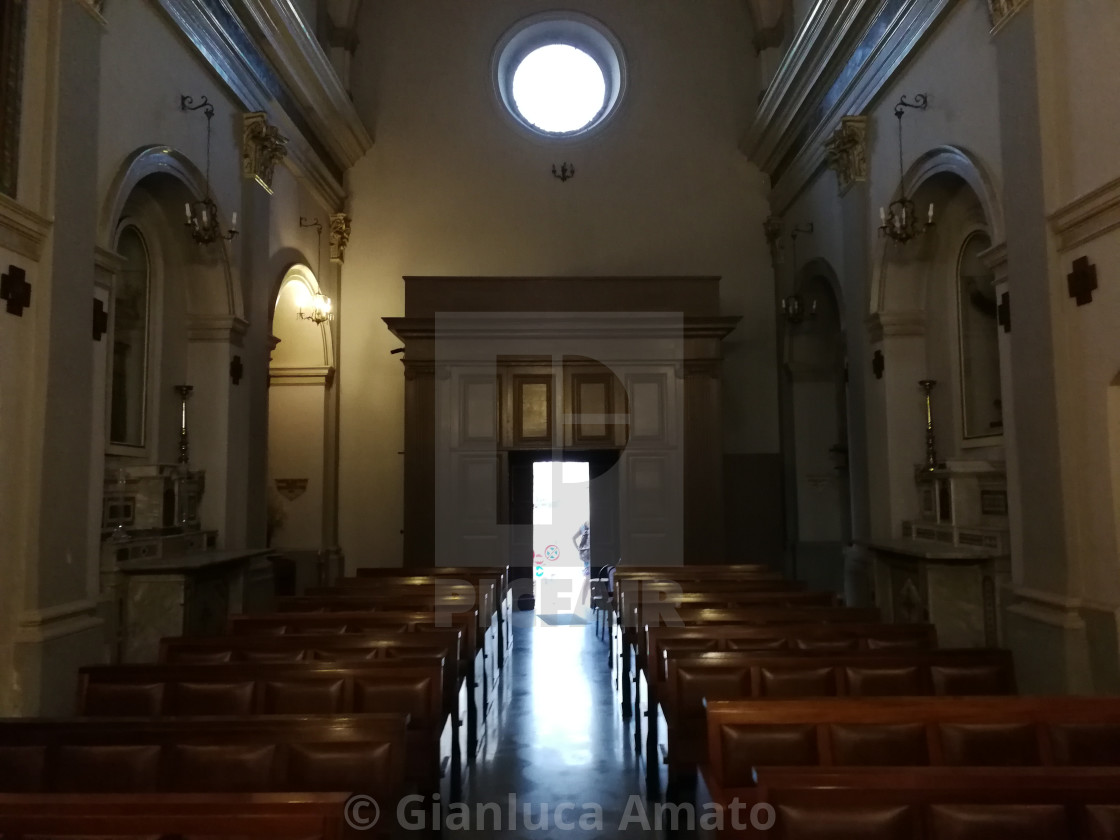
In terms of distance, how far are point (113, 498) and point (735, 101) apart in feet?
32.0

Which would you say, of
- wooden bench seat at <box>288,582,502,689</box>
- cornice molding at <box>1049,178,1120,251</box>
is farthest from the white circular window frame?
cornice molding at <box>1049,178,1120,251</box>

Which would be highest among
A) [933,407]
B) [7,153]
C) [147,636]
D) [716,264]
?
[716,264]

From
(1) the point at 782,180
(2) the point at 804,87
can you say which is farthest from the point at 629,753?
(1) the point at 782,180

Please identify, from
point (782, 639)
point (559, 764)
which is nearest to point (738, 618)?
point (782, 639)

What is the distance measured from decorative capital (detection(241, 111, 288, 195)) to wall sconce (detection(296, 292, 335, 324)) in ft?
6.13

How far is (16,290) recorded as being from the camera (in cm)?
464

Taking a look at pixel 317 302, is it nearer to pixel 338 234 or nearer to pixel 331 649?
pixel 338 234

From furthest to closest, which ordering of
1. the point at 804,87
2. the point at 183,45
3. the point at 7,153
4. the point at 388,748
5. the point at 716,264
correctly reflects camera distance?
1. the point at 716,264
2. the point at 804,87
3. the point at 183,45
4. the point at 7,153
5. the point at 388,748

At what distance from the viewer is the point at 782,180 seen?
1102 cm

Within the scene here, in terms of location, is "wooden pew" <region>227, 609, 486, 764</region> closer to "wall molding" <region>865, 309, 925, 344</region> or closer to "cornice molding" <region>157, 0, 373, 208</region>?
"wall molding" <region>865, 309, 925, 344</region>

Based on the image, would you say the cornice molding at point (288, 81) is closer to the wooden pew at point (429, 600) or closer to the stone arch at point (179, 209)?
the stone arch at point (179, 209)

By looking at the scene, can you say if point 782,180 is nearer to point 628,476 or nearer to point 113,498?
point 628,476

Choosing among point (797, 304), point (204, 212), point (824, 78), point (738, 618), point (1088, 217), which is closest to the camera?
point (1088, 217)

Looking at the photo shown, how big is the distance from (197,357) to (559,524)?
4938 millimetres
